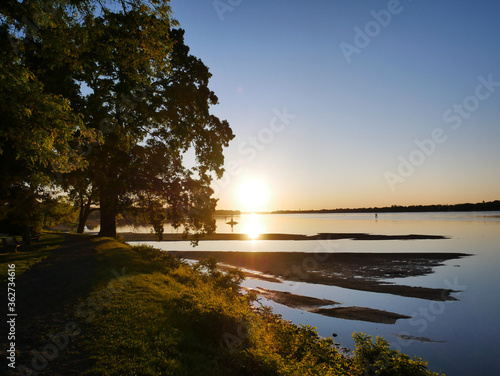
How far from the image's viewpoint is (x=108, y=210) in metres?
27.1

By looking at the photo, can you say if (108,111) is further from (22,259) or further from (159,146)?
(22,259)

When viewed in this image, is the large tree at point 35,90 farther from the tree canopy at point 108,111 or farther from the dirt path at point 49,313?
the dirt path at point 49,313

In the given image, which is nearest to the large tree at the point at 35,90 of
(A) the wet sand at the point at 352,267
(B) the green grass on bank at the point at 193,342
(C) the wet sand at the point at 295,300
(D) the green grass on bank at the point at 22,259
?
(B) the green grass on bank at the point at 193,342

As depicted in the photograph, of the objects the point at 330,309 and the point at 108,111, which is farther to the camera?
the point at 108,111

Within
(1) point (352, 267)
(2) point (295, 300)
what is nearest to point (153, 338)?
(2) point (295, 300)

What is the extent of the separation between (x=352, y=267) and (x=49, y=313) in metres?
29.9

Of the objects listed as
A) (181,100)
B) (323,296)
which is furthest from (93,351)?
(181,100)

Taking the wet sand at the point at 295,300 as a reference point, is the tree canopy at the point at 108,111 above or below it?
above

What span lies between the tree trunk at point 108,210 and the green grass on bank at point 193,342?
536 inches

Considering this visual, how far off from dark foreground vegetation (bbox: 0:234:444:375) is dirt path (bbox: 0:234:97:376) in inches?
0.9

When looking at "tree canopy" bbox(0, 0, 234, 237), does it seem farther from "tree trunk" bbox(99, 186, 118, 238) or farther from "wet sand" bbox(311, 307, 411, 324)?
"wet sand" bbox(311, 307, 411, 324)

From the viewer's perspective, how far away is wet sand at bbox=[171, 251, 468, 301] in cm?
2359

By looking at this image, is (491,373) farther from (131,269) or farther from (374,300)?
(131,269)

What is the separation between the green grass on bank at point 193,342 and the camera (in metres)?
7.30
